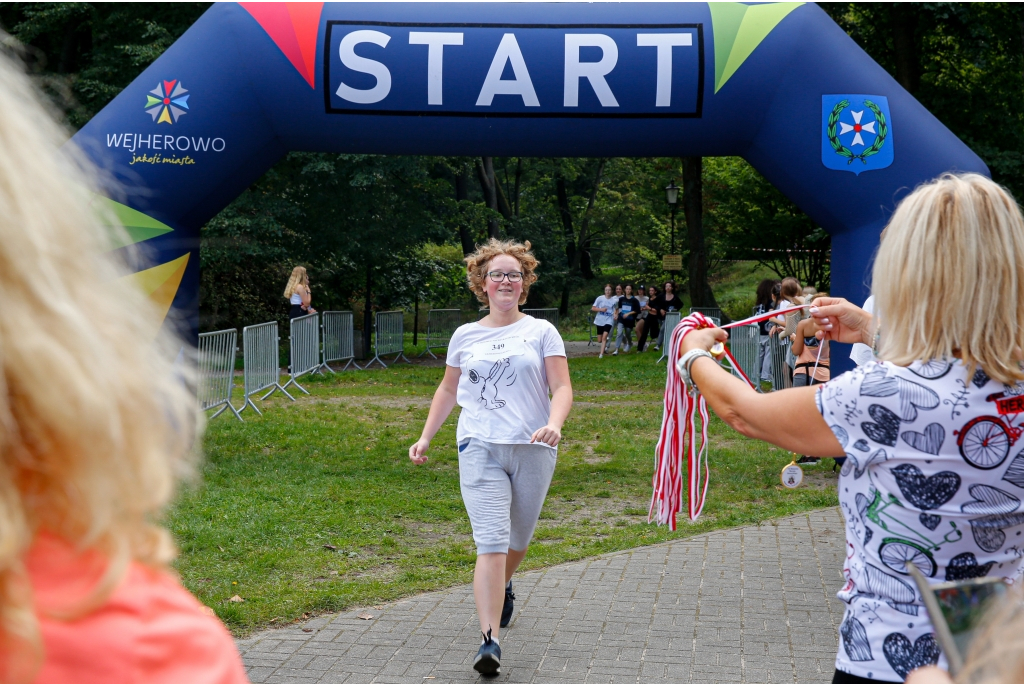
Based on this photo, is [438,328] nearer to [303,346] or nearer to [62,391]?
[303,346]

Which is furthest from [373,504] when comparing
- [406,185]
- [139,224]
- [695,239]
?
[695,239]

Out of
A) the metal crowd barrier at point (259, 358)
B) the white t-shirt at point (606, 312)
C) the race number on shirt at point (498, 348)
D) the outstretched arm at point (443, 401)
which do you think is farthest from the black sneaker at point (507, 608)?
the white t-shirt at point (606, 312)

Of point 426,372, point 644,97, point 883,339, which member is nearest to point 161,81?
point 644,97

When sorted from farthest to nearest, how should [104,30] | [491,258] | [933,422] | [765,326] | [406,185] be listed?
[406,185], [104,30], [765,326], [491,258], [933,422]

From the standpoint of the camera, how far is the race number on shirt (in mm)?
4953

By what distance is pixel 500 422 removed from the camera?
4816 millimetres

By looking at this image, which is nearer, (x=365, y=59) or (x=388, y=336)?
(x=365, y=59)

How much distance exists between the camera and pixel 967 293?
2.09 metres

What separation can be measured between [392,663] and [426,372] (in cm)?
1535

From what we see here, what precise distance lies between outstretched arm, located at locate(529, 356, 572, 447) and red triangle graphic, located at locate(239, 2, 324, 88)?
14.0 feet

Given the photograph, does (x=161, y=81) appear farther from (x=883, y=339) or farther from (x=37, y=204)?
(x=37, y=204)

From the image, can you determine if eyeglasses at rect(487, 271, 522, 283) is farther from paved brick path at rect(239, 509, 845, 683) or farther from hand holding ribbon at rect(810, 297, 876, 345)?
hand holding ribbon at rect(810, 297, 876, 345)

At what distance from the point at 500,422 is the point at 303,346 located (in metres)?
12.0

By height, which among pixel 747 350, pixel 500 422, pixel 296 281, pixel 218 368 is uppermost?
pixel 296 281
